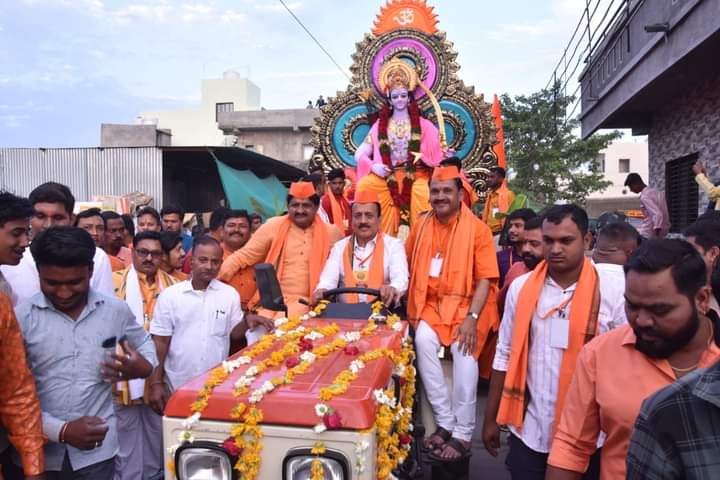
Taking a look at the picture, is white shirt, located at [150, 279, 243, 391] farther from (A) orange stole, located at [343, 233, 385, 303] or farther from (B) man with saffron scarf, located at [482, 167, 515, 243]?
(B) man with saffron scarf, located at [482, 167, 515, 243]

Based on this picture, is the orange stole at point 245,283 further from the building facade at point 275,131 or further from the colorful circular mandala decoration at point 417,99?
the building facade at point 275,131

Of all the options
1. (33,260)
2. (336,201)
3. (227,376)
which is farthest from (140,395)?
(336,201)

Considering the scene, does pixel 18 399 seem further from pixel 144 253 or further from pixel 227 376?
pixel 144 253

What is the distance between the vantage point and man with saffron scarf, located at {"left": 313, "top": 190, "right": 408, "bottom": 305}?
4.21 m

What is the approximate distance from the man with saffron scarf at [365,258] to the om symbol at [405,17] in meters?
5.81

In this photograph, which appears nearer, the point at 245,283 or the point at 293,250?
the point at 293,250

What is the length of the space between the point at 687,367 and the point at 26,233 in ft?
9.59

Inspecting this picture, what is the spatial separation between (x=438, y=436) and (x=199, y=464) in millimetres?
2097

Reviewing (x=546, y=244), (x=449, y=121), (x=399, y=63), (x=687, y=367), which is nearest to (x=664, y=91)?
(x=449, y=121)

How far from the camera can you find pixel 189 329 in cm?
373

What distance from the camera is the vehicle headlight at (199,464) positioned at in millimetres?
2061

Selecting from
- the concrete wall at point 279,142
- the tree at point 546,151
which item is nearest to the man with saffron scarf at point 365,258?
the tree at point 546,151

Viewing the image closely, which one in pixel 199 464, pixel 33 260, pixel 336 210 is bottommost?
pixel 199 464

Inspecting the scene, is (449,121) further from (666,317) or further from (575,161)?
(575,161)
